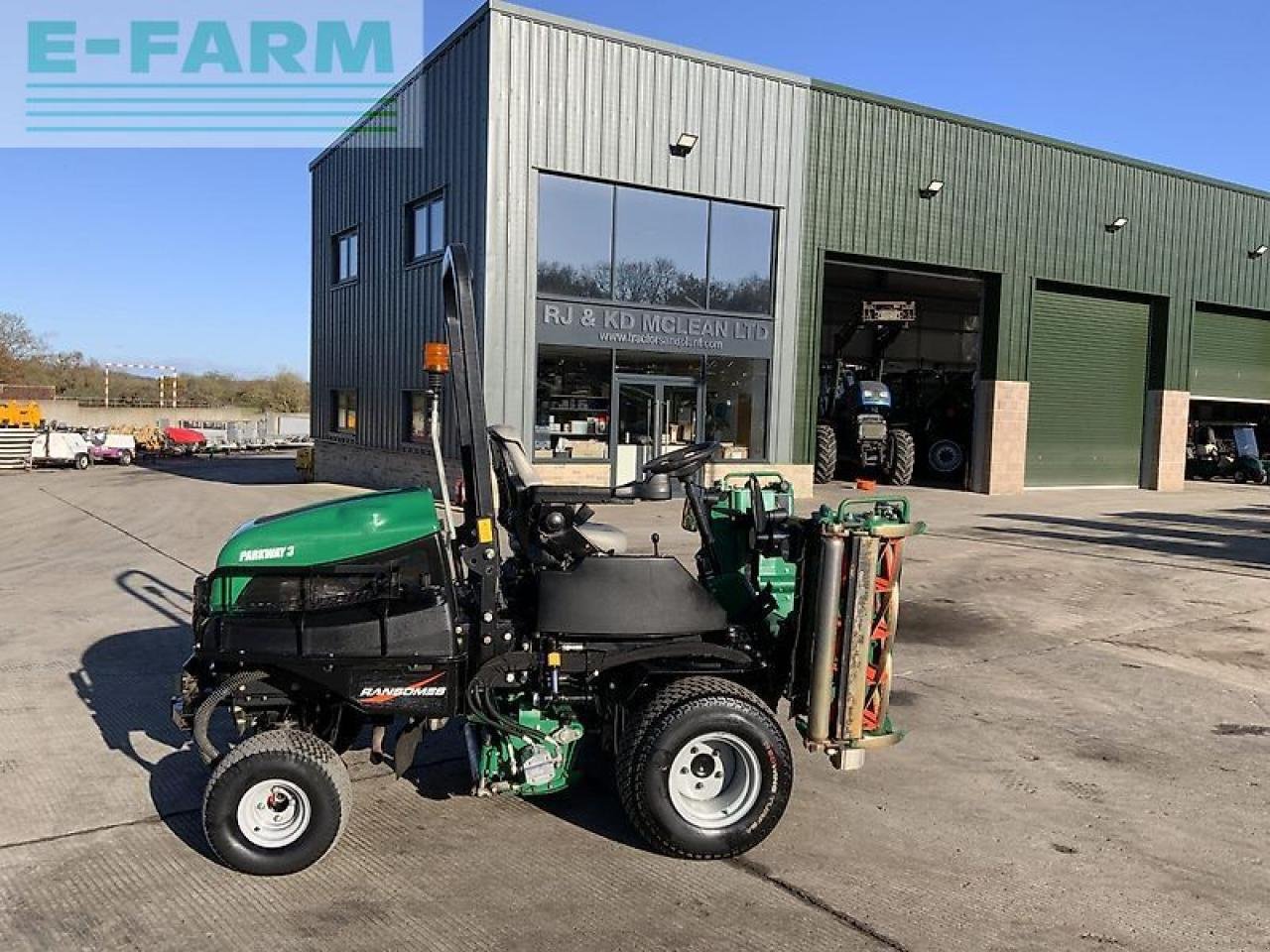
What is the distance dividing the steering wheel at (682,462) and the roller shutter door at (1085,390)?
18902 millimetres

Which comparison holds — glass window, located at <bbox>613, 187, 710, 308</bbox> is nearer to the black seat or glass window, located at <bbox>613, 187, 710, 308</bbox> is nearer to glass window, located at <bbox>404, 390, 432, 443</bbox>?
glass window, located at <bbox>404, 390, 432, 443</bbox>

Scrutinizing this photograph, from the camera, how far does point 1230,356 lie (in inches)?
985

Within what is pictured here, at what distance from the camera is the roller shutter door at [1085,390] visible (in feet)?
70.6

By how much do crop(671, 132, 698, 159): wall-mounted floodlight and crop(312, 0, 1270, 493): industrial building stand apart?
0.12 feet

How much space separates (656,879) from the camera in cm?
353

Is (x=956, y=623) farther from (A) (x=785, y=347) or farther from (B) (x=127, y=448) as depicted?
(B) (x=127, y=448)

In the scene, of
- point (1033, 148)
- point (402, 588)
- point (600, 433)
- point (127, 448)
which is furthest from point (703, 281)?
point (127, 448)

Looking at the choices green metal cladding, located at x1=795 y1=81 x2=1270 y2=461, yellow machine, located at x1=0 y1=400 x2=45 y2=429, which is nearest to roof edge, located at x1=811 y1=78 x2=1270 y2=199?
green metal cladding, located at x1=795 y1=81 x2=1270 y2=461

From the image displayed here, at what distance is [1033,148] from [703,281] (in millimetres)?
8336

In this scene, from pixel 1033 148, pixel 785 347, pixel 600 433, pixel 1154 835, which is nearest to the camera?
pixel 1154 835

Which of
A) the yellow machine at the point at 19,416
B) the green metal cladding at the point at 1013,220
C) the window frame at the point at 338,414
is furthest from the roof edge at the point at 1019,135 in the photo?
the yellow machine at the point at 19,416

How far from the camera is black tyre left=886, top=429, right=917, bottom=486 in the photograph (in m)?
20.8

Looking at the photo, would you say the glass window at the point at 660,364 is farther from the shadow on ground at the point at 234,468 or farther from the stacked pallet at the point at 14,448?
the stacked pallet at the point at 14,448

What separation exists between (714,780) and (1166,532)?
1314 cm
